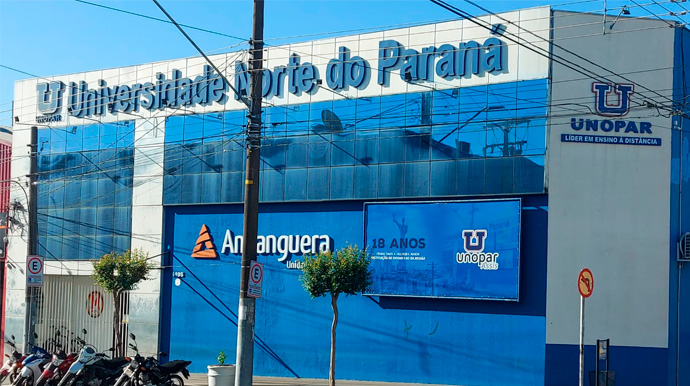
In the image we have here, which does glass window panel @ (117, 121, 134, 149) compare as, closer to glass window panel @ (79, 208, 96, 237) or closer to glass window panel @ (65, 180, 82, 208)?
glass window panel @ (65, 180, 82, 208)

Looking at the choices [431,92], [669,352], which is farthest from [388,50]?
[669,352]

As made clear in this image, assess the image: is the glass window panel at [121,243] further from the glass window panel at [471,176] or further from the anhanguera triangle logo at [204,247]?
the glass window panel at [471,176]

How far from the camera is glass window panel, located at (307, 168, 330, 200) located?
87.2 ft

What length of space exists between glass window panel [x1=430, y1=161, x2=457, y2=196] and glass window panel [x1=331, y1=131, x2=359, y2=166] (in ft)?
8.70

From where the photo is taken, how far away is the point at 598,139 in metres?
23.3

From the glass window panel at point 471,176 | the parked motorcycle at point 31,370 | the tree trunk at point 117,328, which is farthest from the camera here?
the tree trunk at point 117,328

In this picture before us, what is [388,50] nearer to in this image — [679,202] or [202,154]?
[202,154]

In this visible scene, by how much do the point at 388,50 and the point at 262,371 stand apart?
10.6 m

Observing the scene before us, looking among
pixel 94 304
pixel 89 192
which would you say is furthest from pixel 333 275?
pixel 89 192

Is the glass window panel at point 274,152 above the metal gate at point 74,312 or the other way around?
above

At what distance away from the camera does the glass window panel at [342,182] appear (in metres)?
26.2

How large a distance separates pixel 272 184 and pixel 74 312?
9972 millimetres

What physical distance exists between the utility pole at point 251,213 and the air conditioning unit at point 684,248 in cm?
1161

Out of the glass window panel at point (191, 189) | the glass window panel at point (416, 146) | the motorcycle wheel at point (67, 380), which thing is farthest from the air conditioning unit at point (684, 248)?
the motorcycle wheel at point (67, 380)
